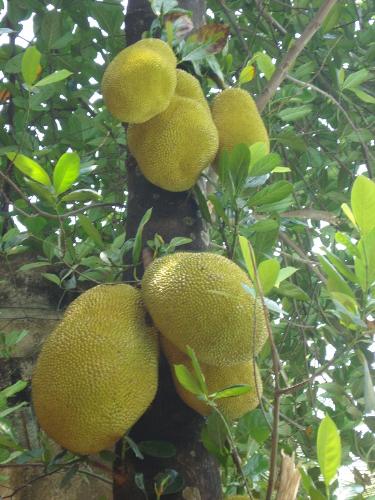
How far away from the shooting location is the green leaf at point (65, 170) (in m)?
1.15

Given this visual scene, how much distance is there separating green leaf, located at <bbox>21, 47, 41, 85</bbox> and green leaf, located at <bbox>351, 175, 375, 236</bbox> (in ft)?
2.38

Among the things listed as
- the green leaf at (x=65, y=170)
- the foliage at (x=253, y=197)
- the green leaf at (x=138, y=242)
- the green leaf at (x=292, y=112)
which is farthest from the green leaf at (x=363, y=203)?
the green leaf at (x=292, y=112)

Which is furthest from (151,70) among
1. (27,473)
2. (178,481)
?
(27,473)

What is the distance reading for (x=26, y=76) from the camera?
4.16 feet

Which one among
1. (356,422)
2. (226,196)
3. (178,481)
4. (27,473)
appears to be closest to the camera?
(178,481)

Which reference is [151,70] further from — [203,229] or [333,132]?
[333,132]

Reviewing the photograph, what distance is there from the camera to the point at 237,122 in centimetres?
140

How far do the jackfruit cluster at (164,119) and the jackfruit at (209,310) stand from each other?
30cm

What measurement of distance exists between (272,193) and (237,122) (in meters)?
0.26

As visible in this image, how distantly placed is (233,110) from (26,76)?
1.50ft

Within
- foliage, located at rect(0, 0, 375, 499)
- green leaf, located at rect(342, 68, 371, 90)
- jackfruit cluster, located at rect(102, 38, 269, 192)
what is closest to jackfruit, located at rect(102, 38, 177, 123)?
jackfruit cluster, located at rect(102, 38, 269, 192)

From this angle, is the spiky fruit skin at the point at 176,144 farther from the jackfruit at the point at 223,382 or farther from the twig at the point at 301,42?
the jackfruit at the point at 223,382

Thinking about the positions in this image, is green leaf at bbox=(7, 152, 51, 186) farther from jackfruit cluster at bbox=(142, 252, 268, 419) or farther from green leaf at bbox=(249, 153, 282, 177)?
green leaf at bbox=(249, 153, 282, 177)

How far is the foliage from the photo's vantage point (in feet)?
3.61
